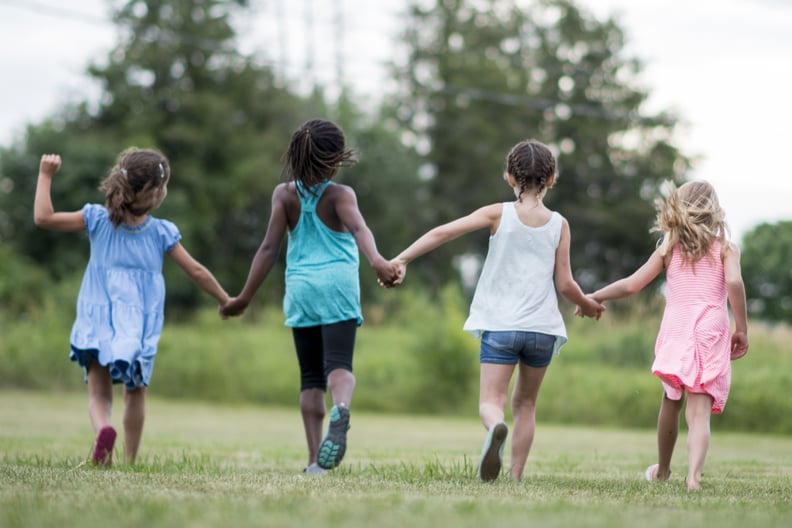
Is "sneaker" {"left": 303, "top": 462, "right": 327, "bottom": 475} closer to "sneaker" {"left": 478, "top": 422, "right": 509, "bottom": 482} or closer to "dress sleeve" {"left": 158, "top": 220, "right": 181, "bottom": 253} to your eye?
"sneaker" {"left": 478, "top": 422, "right": 509, "bottom": 482}

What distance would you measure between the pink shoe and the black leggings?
117 cm

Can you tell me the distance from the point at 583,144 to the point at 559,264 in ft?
123

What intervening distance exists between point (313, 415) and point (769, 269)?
47.1 feet

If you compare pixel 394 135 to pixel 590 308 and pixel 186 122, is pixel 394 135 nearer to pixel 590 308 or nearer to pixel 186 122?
pixel 186 122

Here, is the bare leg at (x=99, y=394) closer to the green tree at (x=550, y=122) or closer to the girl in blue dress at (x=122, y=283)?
the girl in blue dress at (x=122, y=283)

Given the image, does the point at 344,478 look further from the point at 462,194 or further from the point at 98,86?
the point at 462,194

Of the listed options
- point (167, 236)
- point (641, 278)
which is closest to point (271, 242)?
point (167, 236)

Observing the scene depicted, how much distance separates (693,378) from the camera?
5633 mm

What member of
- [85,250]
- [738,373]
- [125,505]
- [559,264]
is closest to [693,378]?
[559,264]

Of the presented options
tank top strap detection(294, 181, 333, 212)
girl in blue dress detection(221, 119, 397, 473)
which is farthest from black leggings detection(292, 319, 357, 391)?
tank top strap detection(294, 181, 333, 212)

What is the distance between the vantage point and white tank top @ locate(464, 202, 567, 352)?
5688 millimetres

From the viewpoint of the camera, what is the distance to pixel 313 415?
6.36m

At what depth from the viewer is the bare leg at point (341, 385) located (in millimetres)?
5887

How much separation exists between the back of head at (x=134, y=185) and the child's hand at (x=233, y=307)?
835 mm
